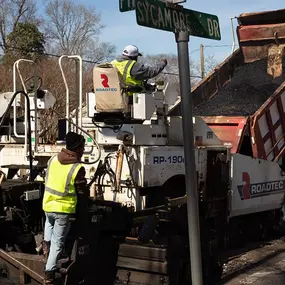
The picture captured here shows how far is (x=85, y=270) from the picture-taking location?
5.17 metres

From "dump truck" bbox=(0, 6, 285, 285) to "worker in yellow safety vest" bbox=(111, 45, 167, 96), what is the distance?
4.7 inches

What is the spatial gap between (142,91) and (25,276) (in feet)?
7.88

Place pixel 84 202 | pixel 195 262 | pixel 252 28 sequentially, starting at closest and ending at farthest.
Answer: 1. pixel 195 262
2. pixel 84 202
3. pixel 252 28

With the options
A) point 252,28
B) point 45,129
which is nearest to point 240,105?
point 252,28

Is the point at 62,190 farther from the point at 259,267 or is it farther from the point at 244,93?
the point at 244,93

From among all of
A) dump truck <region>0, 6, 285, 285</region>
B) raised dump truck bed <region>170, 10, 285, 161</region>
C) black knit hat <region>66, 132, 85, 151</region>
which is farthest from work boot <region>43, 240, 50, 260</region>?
raised dump truck bed <region>170, 10, 285, 161</region>

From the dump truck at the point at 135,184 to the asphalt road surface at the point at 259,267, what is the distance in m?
0.27

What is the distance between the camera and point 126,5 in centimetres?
365

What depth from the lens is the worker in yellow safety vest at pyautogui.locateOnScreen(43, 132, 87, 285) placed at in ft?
16.0

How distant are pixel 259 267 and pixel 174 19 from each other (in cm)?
412

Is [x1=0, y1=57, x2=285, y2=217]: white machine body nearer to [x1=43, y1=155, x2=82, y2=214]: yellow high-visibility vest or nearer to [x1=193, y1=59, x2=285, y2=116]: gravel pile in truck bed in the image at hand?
[x1=43, y1=155, x2=82, y2=214]: yellow high-visibility vest

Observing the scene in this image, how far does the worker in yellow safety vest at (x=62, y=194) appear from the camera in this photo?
16.0ft

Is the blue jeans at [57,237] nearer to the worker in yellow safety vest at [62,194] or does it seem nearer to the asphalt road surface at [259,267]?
the worker in yellow safety vest at [62,194]

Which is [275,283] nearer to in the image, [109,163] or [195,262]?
[109,163]
